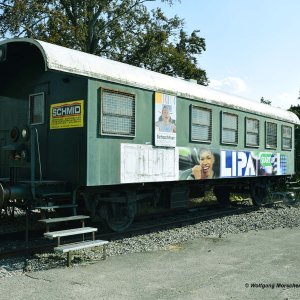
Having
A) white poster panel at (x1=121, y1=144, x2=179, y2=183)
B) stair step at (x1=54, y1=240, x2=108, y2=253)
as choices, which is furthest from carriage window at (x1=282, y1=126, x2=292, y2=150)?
stair step at (x1=54, y1=240, x2=108, y2=253)

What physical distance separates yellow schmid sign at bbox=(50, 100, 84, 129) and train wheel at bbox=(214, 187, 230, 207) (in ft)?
25.8

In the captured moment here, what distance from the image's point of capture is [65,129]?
8.48m

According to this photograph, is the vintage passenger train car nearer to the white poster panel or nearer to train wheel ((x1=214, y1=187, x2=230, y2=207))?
the white poster panel

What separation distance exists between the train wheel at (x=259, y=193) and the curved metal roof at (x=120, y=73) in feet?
10.1

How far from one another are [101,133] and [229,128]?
508 cm

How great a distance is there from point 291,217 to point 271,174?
2959 millimetres

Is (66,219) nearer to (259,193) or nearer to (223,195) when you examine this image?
(223,195)

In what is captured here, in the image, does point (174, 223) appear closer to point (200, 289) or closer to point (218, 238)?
point (218, 238)

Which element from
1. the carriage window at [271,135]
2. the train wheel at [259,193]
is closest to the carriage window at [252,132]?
the carriage window at [271,135]

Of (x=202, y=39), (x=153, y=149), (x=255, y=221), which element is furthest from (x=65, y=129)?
(x=202, y=39)

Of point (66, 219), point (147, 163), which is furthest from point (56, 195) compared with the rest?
point (147, 163)

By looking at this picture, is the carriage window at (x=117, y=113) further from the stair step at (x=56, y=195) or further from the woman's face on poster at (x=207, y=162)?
the woman's face on poster at (x=207, y=162)

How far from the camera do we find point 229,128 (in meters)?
12.2

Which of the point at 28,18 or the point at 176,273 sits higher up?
the point at 28,18
